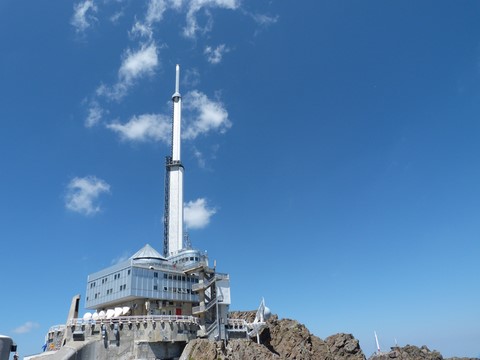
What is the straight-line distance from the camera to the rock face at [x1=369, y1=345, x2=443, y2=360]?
83250 mm

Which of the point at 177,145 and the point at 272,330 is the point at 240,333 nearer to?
the point at 272,330

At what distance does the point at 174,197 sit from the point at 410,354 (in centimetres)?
6226

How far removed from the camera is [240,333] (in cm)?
6944

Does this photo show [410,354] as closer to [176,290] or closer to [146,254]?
[176,290]

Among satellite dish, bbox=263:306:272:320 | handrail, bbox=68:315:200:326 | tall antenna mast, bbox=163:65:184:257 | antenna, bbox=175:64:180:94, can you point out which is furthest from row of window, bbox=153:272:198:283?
antenna, bbox=175:64:180:94

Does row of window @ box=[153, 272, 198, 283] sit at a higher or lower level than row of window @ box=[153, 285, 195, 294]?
higher

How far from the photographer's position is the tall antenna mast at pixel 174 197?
9219 centimetres

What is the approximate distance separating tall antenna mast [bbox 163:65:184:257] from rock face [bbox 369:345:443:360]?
50.0m

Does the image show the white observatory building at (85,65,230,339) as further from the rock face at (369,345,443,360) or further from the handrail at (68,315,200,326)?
the rock face at (369,345,443,360)

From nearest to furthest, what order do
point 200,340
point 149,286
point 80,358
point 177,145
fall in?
1. point 80,358
2. point 200,340
3. point 149,286
4. point 177,145

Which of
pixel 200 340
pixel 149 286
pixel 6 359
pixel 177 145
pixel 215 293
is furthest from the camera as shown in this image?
pixel 177 145

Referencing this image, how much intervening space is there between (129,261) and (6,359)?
5641 centimetres

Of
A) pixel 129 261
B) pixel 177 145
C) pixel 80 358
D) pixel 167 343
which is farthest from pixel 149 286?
pixel 177 145

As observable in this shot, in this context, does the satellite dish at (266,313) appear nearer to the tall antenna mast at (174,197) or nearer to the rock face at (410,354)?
the tall antenna mast at (174,197)
